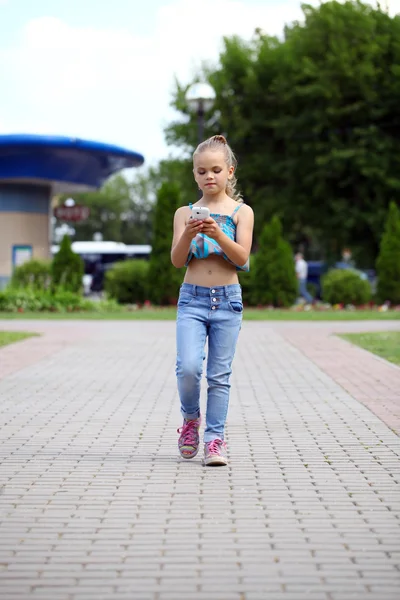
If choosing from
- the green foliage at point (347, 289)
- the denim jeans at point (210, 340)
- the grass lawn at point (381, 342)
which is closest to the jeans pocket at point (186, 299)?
the denim jeans at point (210, 340)

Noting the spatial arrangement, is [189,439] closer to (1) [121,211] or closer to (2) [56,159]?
(2) [56,159]

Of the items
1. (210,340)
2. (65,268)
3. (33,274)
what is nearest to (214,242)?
(210,340)

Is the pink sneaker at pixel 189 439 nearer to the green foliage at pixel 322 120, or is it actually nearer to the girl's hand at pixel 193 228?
the girl's hand at pixel 193 228

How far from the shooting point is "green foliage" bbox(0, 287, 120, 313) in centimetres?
2450

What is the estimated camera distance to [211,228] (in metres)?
5.41

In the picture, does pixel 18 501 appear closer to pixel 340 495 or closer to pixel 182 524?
pixel 182 524

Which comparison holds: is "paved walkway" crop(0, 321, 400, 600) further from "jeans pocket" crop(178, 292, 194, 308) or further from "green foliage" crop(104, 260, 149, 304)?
"green foliage" crop(104, 260, 149, 304)

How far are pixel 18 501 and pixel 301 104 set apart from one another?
3387cm

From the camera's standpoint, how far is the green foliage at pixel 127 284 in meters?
27.5

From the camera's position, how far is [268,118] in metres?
38.3

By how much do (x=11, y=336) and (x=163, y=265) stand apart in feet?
35.9

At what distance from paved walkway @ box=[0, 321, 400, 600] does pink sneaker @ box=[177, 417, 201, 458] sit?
0.06 meters

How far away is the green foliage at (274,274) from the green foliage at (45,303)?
13.0 feet

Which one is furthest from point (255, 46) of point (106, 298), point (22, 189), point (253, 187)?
point (106, 298)
